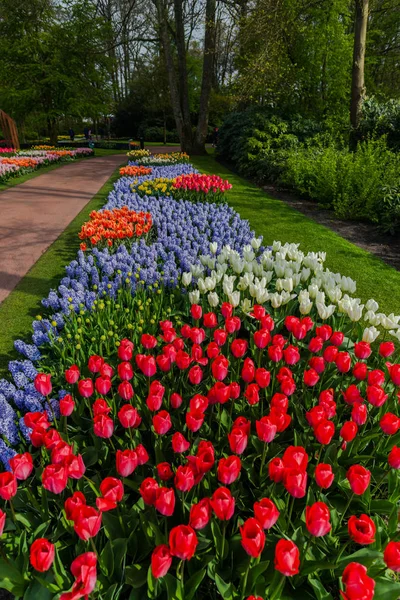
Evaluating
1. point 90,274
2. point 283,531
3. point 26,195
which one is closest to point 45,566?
point 283,531

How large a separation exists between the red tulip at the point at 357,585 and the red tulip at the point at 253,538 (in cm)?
23

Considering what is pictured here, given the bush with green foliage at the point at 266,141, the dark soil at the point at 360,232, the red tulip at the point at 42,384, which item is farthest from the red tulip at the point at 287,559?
the bush with green foliage at the point at 266,141

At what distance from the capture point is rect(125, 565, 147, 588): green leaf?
1479mm

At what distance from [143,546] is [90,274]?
338 cm

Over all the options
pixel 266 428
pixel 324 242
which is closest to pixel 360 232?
pixel 324 242

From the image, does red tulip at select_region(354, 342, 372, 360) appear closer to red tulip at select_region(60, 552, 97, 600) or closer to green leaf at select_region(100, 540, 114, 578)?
green leaf at select_region(100, 540, 114, 578)

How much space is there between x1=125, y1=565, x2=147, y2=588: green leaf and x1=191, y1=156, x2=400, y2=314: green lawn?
366cm

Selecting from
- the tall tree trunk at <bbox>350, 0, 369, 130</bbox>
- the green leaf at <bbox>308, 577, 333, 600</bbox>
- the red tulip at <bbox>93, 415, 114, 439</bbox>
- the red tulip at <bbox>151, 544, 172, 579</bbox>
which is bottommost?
the green leaf at <bbox>308, 577, 333, 600</bbox>

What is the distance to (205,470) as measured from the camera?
4.79 ft

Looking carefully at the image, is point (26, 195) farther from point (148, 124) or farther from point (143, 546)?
point (148, 124)

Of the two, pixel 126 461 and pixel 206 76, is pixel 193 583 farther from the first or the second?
pixel 206 76

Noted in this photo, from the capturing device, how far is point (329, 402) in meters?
1.87

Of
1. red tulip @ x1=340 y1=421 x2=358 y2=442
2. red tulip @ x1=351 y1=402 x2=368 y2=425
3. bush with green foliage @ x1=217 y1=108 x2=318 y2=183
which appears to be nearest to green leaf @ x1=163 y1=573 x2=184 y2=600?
red tulip @ x1=340 y1=421 x2=358 y2=442

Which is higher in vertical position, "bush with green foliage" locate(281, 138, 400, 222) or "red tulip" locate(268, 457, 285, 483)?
"bush with green foliage" locate(281, 138, 400, 222)
